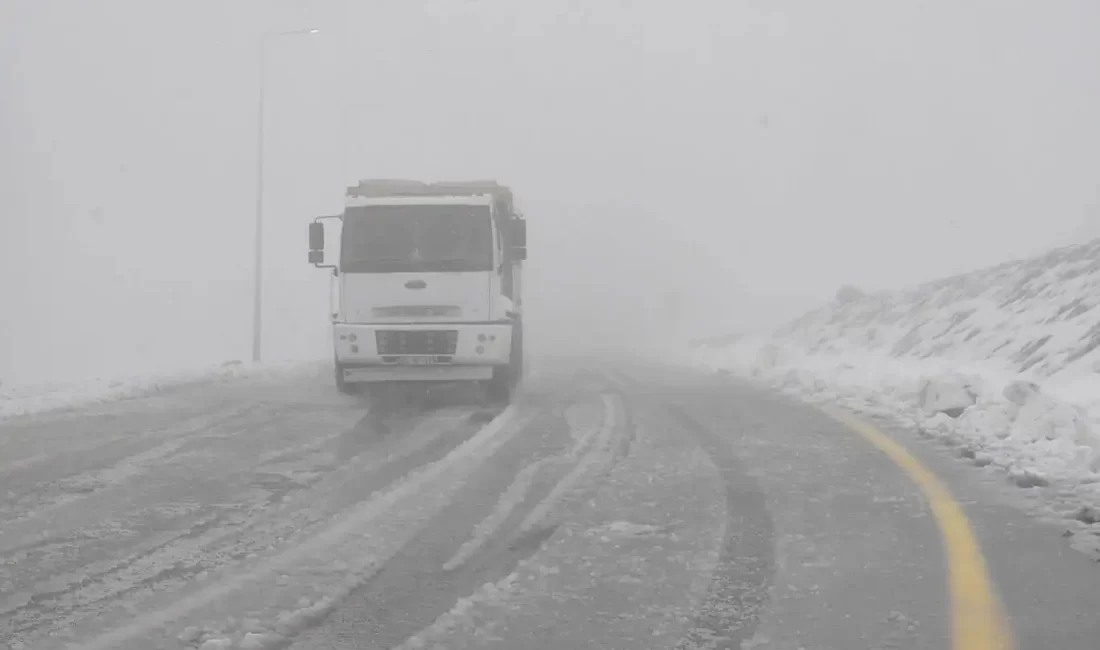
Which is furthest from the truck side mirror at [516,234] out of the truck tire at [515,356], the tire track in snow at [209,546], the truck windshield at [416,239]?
the tire track in snow at [209,546]

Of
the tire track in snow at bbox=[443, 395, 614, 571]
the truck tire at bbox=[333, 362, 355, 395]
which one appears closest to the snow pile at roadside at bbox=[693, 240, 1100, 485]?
the tire track in snow at bbox=[443, 395, 614, 571]

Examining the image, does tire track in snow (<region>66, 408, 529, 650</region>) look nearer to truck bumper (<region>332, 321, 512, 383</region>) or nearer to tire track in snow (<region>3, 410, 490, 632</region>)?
tire track in snow (<region>3, 410, 490, 632</region>)

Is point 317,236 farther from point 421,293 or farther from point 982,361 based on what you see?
point 982,361

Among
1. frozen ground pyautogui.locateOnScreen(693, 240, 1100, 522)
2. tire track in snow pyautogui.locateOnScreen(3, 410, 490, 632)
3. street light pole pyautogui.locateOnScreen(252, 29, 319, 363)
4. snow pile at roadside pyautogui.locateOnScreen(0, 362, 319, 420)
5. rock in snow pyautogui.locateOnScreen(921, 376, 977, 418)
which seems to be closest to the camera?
tire track in snow pyautogui.locateOnScreen(3, 410, 490, 632)

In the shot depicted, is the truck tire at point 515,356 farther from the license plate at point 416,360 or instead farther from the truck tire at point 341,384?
the truck tire at point 341,384

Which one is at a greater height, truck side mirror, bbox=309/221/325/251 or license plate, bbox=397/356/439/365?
truck side mirror, bbox=309/221/325/251

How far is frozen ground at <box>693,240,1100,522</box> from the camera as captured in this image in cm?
738

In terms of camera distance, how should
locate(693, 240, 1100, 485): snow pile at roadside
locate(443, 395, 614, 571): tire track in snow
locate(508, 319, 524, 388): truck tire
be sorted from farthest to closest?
1. locate(508, 319, 524, 388): truck tire
2. locate(693, 240, 1100, 485): snow pile at roadside
3. locate(443, 395, 614, 571): tire track in snow

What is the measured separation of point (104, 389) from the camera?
13.2 metres

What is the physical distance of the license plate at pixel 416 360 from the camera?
40.1 feet

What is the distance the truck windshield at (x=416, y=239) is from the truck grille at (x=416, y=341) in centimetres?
77

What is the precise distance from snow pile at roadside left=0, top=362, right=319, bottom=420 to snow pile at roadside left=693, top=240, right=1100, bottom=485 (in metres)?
8.37

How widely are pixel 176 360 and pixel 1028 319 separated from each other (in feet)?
127

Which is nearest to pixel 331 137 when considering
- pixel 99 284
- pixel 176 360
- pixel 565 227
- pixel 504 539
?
pixel 99 284
